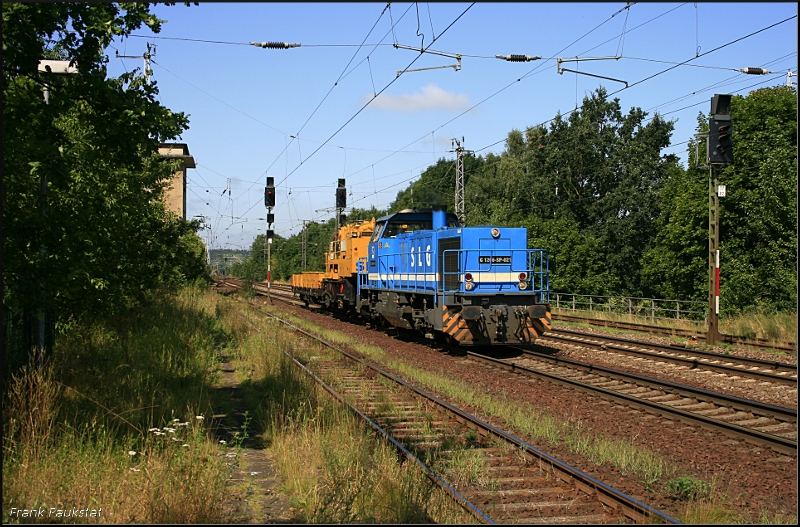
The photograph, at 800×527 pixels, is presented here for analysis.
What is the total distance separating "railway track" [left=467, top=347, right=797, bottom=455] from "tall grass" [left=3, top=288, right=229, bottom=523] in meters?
6.49

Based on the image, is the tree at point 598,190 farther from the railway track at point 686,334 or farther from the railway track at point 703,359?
the railway track at point 703,359

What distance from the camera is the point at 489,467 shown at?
23.6 ft

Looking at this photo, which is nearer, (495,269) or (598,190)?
(495,269)

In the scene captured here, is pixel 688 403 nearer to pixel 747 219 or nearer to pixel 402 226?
pixel 402 226

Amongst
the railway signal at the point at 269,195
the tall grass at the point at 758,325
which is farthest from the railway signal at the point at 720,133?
the railway signal at the point at 269,195

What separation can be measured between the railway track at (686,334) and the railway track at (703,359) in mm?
2346

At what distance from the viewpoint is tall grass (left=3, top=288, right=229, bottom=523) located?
5512 millimetres

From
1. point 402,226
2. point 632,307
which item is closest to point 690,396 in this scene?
point 402,226

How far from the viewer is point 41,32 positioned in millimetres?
6531

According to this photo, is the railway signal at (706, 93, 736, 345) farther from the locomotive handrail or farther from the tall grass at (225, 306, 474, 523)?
the tall grass at (225, 306, 474, 523)

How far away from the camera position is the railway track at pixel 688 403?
8633 millimetres

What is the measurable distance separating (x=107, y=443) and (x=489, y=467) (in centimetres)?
415

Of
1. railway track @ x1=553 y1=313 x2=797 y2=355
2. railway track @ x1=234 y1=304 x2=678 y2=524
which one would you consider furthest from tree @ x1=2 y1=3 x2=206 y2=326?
railway track @ x1=553 y1=313 x2=797 y2=355

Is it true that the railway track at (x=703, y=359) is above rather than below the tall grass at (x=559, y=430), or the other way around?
above
